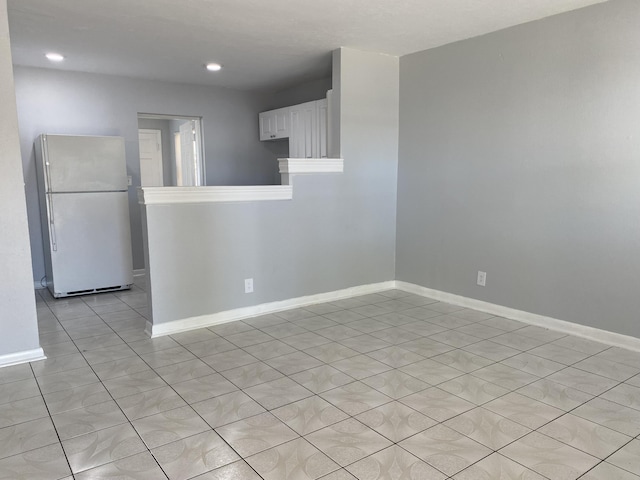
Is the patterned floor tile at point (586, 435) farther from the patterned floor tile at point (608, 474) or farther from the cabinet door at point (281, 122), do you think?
the cabinet door at point (281, 122)

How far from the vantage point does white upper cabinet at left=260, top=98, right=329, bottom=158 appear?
485cm

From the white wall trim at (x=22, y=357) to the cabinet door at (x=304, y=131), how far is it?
3.21 m

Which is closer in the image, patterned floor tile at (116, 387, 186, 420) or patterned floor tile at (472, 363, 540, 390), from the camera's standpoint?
patterned floor tile at (116, 387, 186, 420)

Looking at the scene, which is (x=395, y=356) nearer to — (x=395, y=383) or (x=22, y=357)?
(x=395, y=383)

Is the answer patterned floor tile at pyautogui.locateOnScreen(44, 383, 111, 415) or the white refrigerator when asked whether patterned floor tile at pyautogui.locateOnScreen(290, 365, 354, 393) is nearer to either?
patterned floor tile at pyautogui.locateOnScreen(44, 383, 111, 415)

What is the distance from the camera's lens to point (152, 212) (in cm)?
324

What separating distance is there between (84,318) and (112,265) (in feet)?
2.98

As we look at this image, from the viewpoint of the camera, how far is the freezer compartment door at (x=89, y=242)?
4.32 m

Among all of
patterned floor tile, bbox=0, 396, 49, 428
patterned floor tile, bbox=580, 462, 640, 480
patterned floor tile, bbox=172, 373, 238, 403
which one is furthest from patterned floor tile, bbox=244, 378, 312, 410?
patterned floor tile, bbox=580, 462, 640, 480

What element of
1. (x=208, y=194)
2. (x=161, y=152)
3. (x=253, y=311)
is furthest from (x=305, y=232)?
(x=161, y=152)

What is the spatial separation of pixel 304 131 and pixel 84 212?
247 cm

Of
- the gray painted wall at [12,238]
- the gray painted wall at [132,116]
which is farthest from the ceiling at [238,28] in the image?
the gray painted wall at [12,238]

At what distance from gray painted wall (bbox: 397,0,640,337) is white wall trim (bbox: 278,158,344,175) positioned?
768 millimetres

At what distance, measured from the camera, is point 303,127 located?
515 cm
